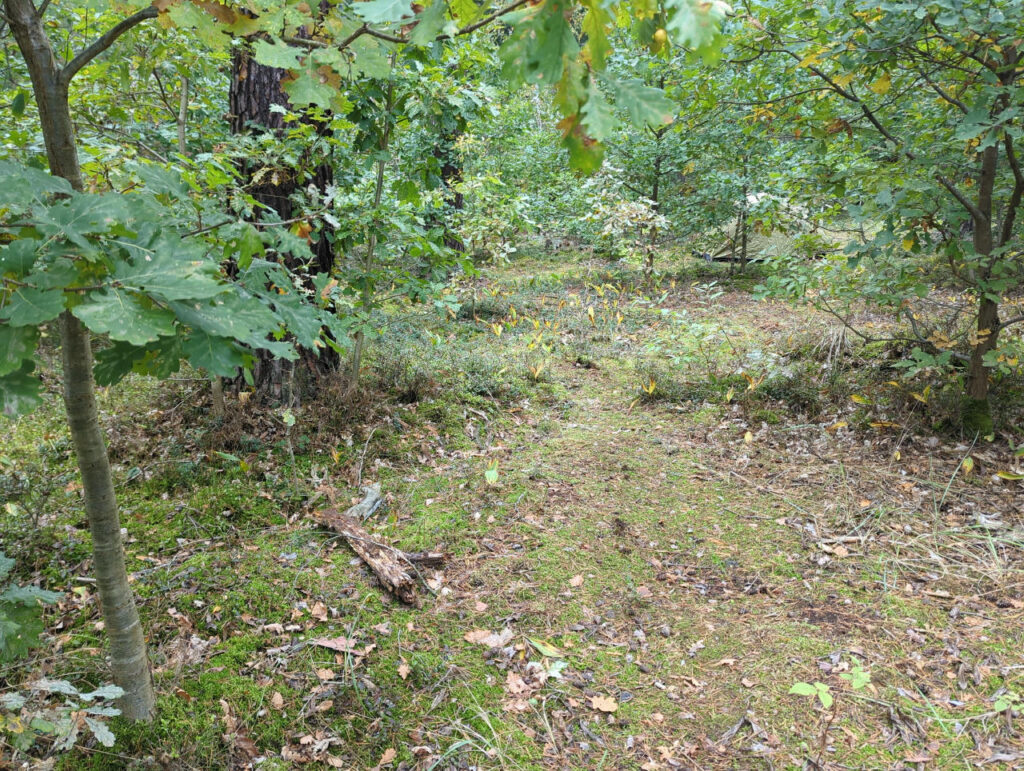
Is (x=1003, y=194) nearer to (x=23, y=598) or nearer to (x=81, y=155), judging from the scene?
(x=81, y=155)

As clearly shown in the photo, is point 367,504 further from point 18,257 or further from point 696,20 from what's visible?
point 696,20

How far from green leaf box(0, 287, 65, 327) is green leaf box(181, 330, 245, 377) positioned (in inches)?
8.7

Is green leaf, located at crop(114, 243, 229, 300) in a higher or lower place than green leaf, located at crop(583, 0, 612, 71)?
lower

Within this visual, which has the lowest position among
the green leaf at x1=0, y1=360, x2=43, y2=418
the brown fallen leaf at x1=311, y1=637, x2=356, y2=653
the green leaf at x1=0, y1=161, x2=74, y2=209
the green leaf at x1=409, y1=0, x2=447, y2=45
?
the brown fallen leaf at x1=311, y1=637, x2=356, y2=653

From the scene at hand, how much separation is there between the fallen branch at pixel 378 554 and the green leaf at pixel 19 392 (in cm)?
209

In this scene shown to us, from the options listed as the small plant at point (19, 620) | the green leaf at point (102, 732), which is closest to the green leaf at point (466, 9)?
the small plant at point (19, 620)

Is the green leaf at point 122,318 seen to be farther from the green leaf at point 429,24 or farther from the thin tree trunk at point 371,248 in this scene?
the thin tree trunk at point 371,248

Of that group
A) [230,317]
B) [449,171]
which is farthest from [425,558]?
[449,171]

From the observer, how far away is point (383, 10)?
103 centimetres

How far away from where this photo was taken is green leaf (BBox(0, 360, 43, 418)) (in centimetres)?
106

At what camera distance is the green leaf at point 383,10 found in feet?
3.28

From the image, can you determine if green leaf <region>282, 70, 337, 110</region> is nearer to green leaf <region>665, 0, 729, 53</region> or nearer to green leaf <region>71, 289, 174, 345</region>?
green leaf <region>71, 289, 174, 345</region>

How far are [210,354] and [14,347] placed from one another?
1.05 feet

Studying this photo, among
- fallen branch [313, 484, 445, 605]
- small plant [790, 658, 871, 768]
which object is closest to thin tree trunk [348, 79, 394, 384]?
fallen branch [313, 484, 445, 605]
